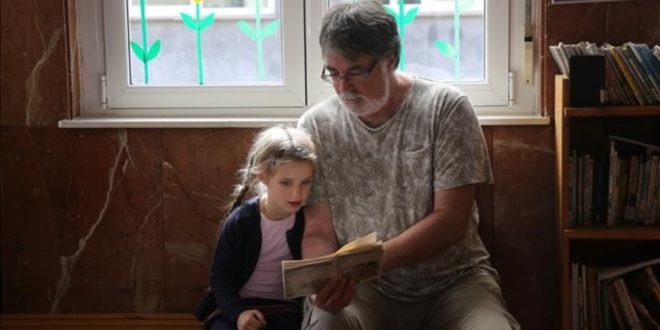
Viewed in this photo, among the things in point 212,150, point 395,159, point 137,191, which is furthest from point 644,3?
point 137,191

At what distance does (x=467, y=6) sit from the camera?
2.53 meters

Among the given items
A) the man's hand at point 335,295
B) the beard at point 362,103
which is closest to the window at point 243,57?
the beard at point 362,103

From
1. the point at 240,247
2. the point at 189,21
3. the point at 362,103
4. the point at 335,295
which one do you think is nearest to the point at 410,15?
the point at 362,103

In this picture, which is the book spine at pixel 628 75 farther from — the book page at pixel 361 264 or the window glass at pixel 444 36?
the book page at pixel 361 264

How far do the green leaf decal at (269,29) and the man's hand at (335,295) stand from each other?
962 mm

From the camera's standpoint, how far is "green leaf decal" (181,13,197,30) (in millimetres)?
2623

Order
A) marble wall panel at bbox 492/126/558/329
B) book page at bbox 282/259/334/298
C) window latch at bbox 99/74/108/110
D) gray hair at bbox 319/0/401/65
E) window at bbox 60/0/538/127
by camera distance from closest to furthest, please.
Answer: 1. book page at bbox 282/259/334/298
2. gray hair at bbox 319/0/401/65
3. marble wall panel at bbox 492/126/558/329
4. window at bbox 60/0/538/127
5. window latch at bbox 99/74/108/110

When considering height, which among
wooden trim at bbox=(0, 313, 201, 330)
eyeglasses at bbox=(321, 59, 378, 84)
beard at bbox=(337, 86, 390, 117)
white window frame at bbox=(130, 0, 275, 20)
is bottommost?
wooden trim at bbox=(0, 313, 201, 330)

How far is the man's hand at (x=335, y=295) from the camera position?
193 centimetres

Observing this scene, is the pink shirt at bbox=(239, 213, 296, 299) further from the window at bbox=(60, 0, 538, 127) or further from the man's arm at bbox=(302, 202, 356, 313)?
the window at bbox=(60, 0, 538, 127)

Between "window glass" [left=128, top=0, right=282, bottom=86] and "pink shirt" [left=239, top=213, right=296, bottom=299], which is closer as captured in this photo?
"pink shirt" [left=239, top=213, right=296, bottom=299]

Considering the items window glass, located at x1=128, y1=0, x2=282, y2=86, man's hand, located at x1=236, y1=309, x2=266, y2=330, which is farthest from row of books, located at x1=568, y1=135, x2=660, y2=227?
Answer: window glass, located at x1=128, y1=0, x2=282, y2=86

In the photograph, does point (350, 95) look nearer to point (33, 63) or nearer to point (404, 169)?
point (404, 169)

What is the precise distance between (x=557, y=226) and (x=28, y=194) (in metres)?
1.56
